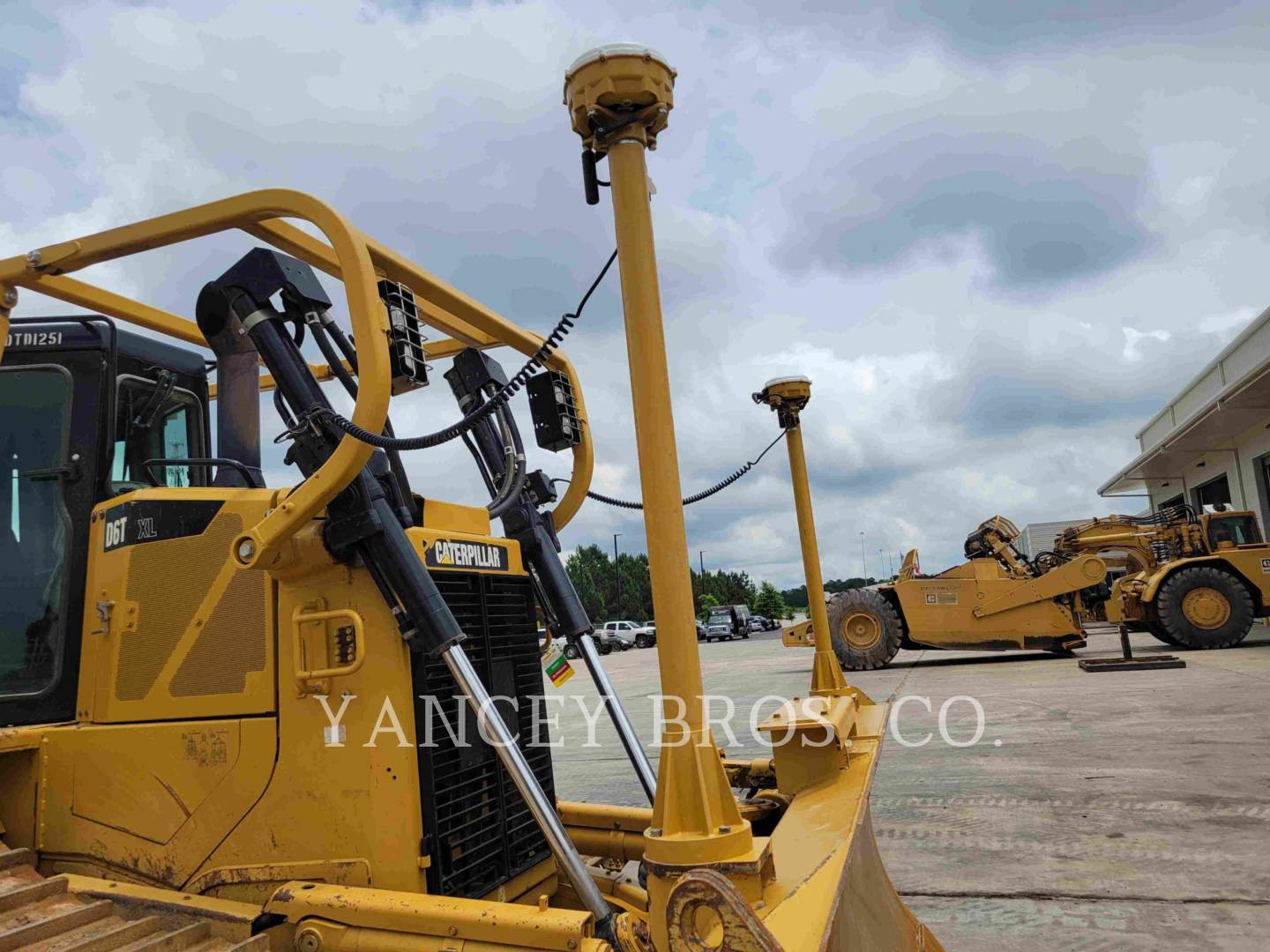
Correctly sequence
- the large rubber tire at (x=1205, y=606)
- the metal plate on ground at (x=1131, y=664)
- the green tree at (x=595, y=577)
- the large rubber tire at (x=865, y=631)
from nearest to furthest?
1. the metal plate on ground at (x=1131, y=664)
2. the large rubber tire at (x=1205, y=606)
3. the large rubber tire at (x=865, y=631)
4. the green tree at (x=595, y=577)

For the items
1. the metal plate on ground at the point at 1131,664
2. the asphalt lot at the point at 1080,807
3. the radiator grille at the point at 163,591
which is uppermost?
the radiator grille at the point at 163,591

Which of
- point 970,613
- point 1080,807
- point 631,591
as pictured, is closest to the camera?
point 1080,807

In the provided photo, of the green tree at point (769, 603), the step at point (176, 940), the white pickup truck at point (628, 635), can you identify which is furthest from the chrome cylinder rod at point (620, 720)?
the green tree at point (769, 603)

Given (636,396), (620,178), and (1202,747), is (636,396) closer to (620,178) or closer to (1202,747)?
(620,178)

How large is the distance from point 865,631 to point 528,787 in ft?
46.1

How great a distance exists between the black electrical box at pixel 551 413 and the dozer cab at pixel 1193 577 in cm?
1405

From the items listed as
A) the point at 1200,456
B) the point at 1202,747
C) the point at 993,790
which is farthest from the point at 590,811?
the point at 1200,456

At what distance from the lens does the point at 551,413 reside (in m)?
3.48

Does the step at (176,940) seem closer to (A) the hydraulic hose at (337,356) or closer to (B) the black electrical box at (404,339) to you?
(A) the hydraulic hose at (337,356)

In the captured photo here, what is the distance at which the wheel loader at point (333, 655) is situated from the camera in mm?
2238

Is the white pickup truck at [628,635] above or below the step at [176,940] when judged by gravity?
above

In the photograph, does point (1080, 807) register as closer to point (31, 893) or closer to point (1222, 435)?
point (31, 893)

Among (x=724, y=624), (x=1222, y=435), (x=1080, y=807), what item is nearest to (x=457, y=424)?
(x=1080, y=807)

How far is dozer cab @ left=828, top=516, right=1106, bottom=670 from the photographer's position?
609 inches
